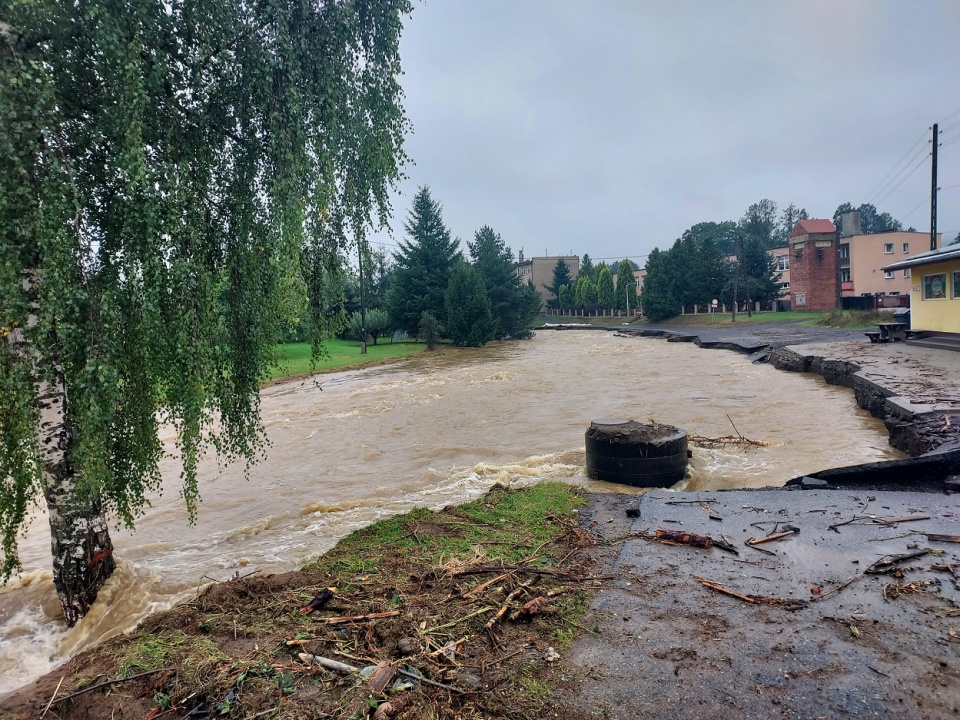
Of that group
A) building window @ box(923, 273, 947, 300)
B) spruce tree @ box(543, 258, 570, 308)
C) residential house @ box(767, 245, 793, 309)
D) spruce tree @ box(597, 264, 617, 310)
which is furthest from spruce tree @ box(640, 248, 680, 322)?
building window @ box(923, 273, 947, 300)

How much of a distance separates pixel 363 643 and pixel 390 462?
805 cm

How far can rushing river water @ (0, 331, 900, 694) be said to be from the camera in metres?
6.45

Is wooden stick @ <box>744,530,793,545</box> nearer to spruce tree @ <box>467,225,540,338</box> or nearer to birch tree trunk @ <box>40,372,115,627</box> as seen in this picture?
birch tree trunk @ <box>40,372,115,627</box>

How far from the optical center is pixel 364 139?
21.0 ft

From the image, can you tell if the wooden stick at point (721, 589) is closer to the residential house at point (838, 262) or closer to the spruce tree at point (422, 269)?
the spruce tree at point (422, 269)

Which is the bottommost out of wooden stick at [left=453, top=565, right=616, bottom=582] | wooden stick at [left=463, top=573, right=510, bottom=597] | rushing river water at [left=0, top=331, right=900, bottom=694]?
rushing river water at [left=0, top=331, right=900, bottom=694]

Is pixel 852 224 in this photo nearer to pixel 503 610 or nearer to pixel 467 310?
pixel 467 310

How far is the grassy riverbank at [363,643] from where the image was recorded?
134 inches

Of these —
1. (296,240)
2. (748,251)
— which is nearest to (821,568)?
(296,240)

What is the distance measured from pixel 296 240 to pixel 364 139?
1692mm

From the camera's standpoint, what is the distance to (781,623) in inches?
160

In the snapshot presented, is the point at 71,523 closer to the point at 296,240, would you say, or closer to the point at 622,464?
the point at 296,240

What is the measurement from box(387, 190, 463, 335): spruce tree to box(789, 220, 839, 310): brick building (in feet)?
111

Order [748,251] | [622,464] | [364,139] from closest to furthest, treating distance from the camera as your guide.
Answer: [364,139]
[622,464]
[748,251]
